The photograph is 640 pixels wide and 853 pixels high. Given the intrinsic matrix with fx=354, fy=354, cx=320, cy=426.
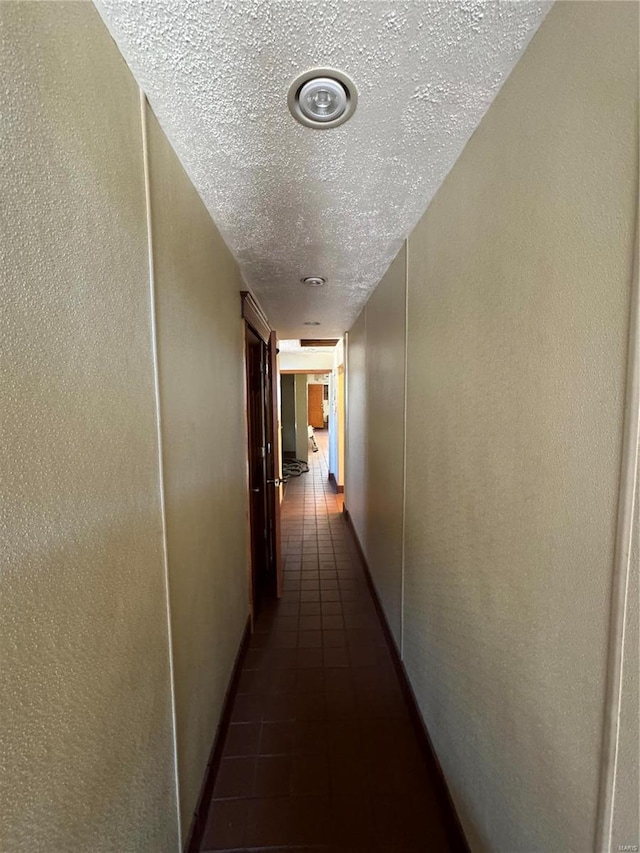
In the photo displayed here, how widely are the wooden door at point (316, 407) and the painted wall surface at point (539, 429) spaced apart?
1425 cm

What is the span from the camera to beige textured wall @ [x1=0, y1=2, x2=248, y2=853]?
51 cm

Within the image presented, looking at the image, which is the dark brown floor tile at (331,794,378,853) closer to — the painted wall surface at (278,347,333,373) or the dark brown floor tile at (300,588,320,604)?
the dark brown floor tile at (300,588,320,604)

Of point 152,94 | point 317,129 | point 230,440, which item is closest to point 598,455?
point 317,129

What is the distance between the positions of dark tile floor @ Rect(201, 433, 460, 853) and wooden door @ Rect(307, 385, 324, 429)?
1314cm

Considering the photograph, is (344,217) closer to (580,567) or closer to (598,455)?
(598,455)

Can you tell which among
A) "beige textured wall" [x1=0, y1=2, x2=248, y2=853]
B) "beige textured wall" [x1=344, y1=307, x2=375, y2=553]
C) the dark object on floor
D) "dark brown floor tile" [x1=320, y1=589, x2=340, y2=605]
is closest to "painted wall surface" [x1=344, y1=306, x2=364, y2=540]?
"beige textured wall" [x1=344, y1=307, x2=375, y2=553]

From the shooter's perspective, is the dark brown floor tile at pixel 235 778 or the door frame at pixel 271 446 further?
the door frame at pixel 271 446

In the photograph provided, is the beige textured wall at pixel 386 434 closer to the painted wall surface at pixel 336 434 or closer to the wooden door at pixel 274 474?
the wooden door at pixel 274 474

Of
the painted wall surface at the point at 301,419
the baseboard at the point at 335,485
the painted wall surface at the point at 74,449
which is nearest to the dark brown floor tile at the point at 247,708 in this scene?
the painted wall surface at the point at 74,449

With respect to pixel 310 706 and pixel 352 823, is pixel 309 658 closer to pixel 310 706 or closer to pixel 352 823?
pixel 310 706

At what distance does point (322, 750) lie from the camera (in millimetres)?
1539

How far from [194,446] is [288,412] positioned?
24.3ft

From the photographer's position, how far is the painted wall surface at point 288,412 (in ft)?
27.8

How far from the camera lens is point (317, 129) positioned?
1.02 metres
